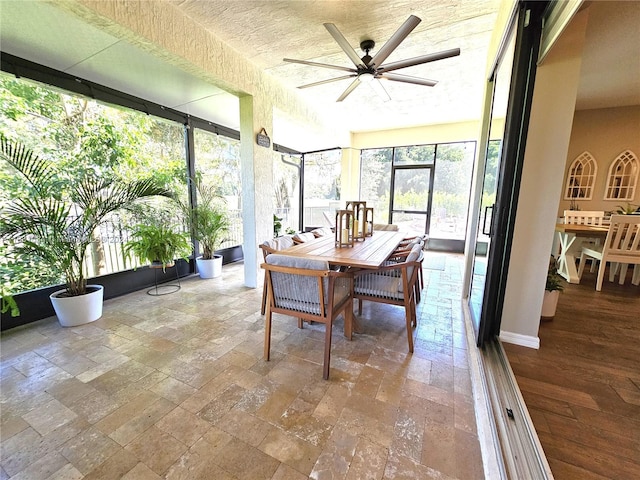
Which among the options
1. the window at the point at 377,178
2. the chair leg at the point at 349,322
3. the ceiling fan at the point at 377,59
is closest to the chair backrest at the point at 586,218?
the window at the point at 377,178

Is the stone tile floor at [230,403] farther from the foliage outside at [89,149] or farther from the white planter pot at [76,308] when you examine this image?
the foliage outside at [89,149]

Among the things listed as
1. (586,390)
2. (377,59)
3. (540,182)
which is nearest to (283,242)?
(377,59)

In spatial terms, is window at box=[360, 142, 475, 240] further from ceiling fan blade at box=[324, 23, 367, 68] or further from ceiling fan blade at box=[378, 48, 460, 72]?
ceiling fan blade at box=[324, 23, 367, 68]

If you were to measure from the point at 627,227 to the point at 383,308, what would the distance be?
3128 millimetres

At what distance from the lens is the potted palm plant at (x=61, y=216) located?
2.20 meters

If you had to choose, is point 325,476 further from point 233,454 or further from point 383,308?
point 383,308

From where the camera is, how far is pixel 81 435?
4.56 ft

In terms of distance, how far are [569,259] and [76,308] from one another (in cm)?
622

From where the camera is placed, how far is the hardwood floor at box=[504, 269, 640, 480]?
1.16 meters

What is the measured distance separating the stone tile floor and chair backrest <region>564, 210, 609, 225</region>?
370 centimetres

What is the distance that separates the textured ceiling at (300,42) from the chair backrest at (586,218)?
1.88m

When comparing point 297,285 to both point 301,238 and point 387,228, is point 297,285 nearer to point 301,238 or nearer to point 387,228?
point 301,238

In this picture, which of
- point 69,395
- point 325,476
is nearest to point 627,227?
point 325,476

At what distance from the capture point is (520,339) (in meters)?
2.03
